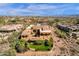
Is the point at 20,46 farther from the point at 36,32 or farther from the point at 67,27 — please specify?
the point at 67,27

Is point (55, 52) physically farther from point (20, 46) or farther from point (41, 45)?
point (20, 46)

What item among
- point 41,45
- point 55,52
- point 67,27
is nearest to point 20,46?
point 41,45

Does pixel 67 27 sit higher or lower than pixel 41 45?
higher

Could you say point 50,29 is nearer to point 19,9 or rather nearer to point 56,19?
point 56,19

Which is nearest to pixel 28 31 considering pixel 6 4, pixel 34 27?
pixel 34 27

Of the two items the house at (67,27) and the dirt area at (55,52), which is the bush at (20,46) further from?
the house at (67,27)

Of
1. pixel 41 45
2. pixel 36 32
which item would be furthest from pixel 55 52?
pixel 36 32

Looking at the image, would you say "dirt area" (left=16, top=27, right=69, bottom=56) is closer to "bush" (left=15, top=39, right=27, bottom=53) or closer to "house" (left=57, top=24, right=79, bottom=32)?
"bush" (left=15, top=39, right=27, bottom=53)

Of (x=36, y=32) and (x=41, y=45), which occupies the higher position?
(x=36, y=32)

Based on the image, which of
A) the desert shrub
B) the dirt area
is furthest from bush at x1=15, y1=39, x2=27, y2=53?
the desert shrub

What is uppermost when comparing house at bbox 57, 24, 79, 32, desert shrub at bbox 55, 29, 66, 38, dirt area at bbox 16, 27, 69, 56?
house at bbox 57, 24, 79, 32

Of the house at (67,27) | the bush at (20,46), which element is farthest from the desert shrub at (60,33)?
the bush at (20,46)

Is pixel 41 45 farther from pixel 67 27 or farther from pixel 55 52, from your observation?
pixel 67 27
